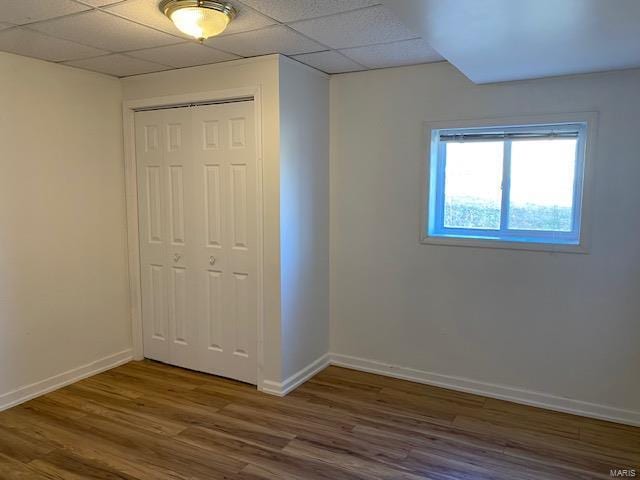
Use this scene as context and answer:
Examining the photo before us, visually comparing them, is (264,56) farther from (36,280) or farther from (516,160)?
(36,280)

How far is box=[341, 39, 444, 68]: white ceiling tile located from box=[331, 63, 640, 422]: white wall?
139 mm

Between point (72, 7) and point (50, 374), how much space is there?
2.44 m

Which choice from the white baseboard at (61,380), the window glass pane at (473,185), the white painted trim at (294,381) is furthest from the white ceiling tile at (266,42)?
the white baseboard at (61,380)

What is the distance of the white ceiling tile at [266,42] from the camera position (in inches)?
105

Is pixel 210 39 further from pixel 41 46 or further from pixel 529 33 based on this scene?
pixel 529 33

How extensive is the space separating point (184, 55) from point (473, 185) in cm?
213

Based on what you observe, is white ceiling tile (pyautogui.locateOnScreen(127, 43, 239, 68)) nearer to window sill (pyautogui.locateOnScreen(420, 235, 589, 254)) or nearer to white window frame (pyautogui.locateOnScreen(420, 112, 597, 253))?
white window frame (pyautogui.locateOnScreen(420, 112, 597, 253))

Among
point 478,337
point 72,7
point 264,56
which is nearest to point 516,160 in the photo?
point 478,337

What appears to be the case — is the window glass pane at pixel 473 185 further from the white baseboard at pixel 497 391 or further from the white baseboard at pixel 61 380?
the white baseboard at pixel 61 380

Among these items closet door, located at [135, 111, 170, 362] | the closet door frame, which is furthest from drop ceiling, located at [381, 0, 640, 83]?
closet door, located at [135, 111, 170, 362]

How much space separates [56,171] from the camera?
3.39 metres

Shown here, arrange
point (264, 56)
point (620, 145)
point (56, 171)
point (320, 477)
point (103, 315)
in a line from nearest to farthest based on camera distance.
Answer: point (320, 477)
point (620, 145)
point (264, 56)
point (56, 171)
point (103, 315)

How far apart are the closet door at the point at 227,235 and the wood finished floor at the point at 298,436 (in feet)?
0.89

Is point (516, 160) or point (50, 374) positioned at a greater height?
point (516, 160)
